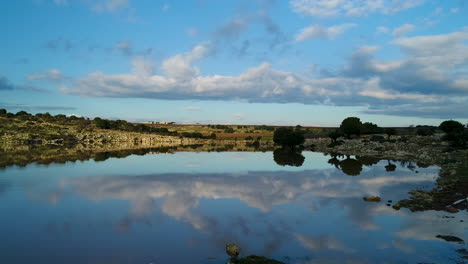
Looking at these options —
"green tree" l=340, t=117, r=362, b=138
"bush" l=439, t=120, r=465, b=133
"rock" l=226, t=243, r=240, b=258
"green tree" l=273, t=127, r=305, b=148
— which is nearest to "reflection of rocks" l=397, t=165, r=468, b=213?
"rock" l=226, t=243, r=240, b=258

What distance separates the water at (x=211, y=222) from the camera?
1232 cm

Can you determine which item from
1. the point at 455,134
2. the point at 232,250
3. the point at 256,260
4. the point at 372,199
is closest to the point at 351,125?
the point at 455,134

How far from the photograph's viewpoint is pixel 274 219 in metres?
17.3

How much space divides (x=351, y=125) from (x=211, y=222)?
241ft

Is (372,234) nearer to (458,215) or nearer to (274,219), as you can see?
(274,219)

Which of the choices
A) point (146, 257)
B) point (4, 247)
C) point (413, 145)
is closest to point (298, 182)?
point (146, 257)

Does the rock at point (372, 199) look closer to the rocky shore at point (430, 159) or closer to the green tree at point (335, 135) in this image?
the rocky shore at point (430, 159)

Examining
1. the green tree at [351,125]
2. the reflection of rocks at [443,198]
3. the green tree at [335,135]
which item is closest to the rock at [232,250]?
the reflection of rocks at [443,198]

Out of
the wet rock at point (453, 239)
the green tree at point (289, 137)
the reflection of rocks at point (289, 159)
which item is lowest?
the reflection of rocks at point (289, 159)

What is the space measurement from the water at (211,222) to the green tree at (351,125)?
183 ft

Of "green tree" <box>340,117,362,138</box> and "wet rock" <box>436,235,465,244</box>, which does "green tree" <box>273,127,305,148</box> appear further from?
"wet rock" <box>436,235,465,244</box>

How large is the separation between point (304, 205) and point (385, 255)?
333 inches

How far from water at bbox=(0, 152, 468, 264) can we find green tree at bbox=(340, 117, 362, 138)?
55.6m

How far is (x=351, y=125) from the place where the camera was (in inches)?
3268
